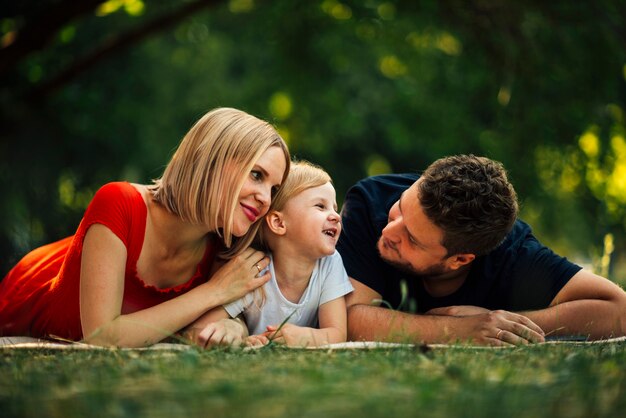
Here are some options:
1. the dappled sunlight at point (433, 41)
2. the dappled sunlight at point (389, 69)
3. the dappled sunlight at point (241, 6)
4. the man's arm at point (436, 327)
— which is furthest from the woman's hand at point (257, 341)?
the dappled sunlight at point (389, 69)

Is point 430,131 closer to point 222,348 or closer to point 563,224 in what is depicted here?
point 563,224

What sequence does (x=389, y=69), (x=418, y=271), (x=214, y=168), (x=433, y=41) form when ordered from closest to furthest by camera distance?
(x=214, y=168) → (x=418, y=271) → (x=433, y=41) → (x=389, y=69)

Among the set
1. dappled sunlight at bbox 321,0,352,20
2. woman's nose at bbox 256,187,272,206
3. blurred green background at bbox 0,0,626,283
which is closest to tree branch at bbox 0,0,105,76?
blurred green background at bbox 0,0,626,283

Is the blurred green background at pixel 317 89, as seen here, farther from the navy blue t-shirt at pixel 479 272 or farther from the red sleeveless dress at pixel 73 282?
the red sleeveless dress at pixel 73 282

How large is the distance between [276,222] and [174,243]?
56cm

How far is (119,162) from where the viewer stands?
11.9 m

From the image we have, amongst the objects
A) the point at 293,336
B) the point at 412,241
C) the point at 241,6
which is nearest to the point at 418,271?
the point at 412,241

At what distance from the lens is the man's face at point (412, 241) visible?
393 cm

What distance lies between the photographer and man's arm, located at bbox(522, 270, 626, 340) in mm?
3799

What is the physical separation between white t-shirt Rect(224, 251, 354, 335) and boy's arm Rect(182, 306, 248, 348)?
5.1 inches

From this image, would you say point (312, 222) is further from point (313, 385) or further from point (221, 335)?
point (313, 385)

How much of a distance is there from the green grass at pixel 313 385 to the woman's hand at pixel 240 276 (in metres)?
0.84

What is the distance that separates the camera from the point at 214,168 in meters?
3.65

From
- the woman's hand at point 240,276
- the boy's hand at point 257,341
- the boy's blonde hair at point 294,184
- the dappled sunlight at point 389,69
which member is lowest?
the boy's hand at point 257,341
